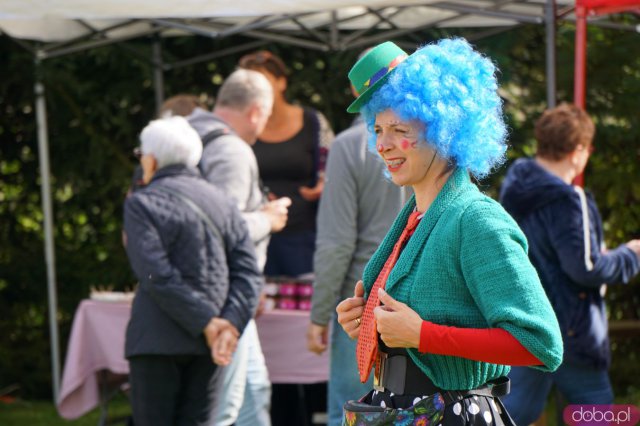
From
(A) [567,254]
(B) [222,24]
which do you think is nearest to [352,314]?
(A) [567,254]

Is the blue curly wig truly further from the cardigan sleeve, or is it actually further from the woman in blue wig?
the cardigan sleeve

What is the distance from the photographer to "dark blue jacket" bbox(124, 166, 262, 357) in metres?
3.91

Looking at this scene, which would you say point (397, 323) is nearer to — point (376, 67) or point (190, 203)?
point (376, 67)

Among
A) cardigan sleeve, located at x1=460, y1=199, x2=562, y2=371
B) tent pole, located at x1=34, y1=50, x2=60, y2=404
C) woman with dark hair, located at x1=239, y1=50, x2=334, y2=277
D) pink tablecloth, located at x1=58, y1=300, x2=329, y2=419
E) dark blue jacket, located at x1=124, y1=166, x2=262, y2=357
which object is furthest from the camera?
tent pole, located at x1=34, y1=50, x2=60, y2=404

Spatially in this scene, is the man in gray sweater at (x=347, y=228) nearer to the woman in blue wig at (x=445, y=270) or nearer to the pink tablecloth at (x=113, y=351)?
the pink tablecloth at (x=113, y=351)

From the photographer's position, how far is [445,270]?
213cm

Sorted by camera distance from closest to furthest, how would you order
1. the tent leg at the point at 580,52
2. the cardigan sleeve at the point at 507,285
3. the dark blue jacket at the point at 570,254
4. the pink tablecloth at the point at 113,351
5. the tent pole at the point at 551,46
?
the cardigan sleeve at the point at 507,285, the dark blue jacket at the point at 570,254, the tent leg at the point at 580,52, the tent pole at the point at 551,46, the pink tablecloth at the point at 113,351

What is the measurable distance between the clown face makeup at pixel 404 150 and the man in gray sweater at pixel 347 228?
1685mm

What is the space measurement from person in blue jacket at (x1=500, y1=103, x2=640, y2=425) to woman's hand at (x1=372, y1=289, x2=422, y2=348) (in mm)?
2057

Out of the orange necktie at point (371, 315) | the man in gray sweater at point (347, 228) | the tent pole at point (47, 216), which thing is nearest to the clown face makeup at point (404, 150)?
the orange necktie at point (371, 315)

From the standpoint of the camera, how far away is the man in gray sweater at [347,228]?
3963 mm

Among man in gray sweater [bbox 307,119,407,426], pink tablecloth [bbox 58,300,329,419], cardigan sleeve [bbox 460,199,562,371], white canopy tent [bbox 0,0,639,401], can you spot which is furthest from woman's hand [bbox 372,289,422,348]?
white canopy tent [bbox 0,0,639,401]

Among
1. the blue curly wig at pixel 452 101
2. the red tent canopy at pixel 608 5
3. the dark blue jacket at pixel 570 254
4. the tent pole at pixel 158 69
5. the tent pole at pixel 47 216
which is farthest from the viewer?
the tent pole at pixel 158 69

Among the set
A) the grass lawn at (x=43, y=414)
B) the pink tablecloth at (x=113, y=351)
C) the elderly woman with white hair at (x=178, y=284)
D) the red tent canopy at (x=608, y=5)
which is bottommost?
the grass lawn at (x=43, y=414)
